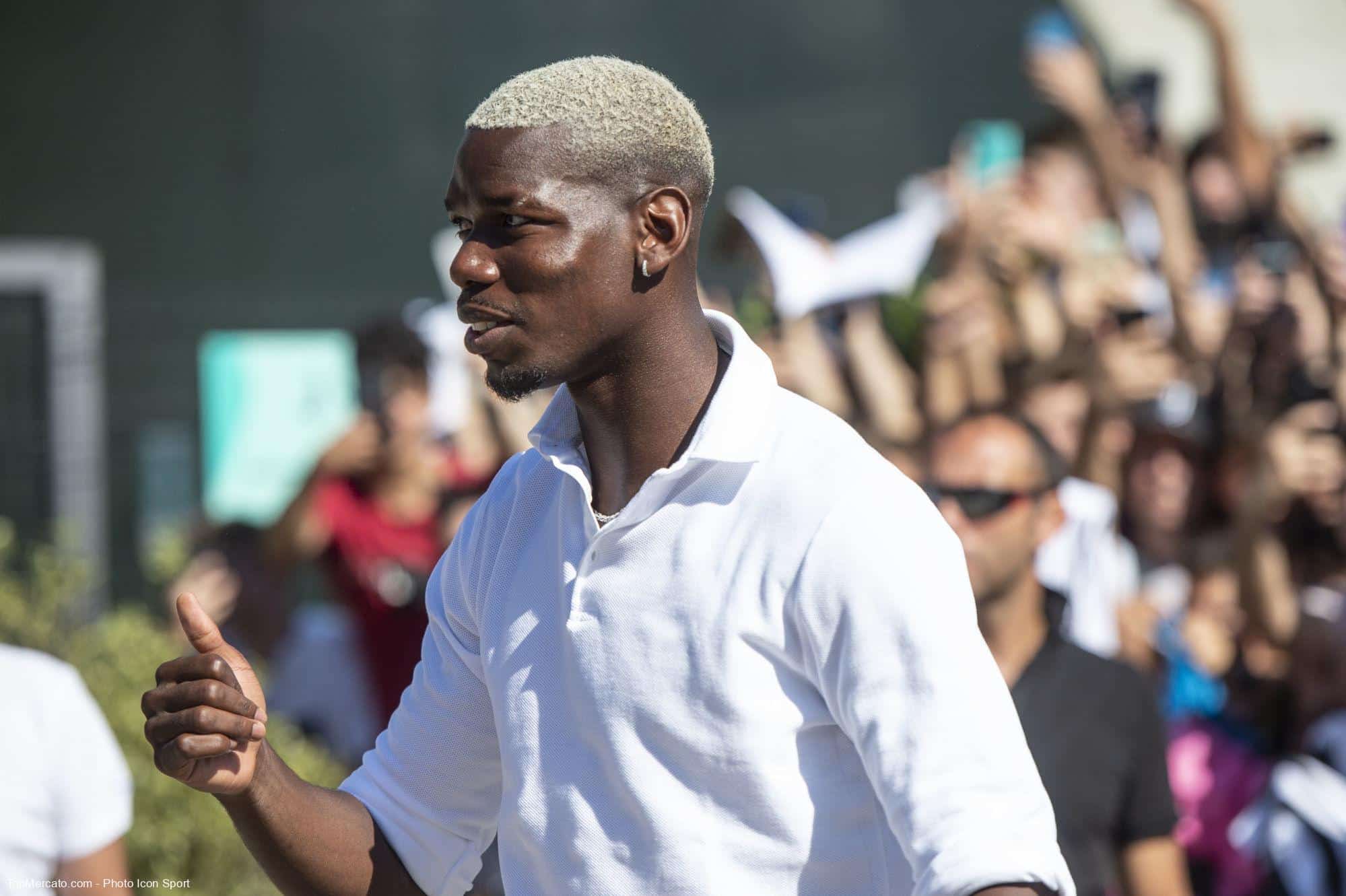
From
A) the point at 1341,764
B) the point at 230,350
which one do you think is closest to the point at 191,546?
the point at 230,350

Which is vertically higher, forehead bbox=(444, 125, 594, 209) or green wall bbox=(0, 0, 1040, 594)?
forehead bbox=(444, 125, 594, 209)

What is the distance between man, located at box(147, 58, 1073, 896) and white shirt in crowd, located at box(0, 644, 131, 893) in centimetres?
98

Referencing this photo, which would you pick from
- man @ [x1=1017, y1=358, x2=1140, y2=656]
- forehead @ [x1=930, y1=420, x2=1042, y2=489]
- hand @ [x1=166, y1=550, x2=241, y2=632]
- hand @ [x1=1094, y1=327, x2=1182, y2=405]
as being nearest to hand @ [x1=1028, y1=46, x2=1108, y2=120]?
Result: hand @ [x1=1094, y1=327, x2=1182, y2=405]

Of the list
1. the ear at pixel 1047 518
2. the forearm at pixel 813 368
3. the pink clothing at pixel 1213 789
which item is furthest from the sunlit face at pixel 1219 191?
the ear at pixel 1047 518

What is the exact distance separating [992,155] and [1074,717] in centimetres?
493

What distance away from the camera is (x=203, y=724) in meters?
1.80

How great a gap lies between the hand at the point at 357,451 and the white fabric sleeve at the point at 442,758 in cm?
328

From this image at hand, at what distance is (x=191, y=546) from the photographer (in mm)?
5922

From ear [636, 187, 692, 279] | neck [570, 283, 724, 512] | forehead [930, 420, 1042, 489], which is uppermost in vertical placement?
ear [636, 187, 692, 279]

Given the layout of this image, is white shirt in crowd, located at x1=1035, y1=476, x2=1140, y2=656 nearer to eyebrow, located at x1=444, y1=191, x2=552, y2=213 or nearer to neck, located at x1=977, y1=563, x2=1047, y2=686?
neck, located at x1=977, y1=563, x2=1047, y2=686

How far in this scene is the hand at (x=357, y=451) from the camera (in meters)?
5.36

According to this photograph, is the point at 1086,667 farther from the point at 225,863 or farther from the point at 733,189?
the point at 733,189

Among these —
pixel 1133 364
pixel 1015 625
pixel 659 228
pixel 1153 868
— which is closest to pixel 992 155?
pixel 1133 364

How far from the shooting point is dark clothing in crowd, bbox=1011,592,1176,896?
3.24 m
